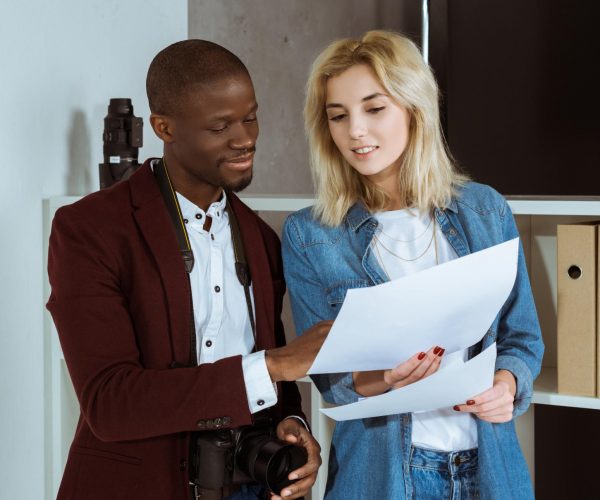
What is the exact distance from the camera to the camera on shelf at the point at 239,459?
1.39 m

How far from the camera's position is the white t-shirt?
150 centimetres

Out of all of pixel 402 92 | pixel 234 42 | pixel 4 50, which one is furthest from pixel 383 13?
pixel 402 92

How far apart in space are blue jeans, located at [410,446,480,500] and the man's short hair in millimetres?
677

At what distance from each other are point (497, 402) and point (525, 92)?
195 cm

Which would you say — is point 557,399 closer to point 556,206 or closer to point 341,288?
point 556,206

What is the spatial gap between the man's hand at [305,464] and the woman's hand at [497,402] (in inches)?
9.4

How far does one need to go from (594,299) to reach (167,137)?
969mm

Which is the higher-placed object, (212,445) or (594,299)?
(594,299)

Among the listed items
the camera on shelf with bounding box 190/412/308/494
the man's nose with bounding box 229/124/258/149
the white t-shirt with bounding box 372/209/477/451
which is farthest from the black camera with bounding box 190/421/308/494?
the man's nose with bounding box 229/124/258/149

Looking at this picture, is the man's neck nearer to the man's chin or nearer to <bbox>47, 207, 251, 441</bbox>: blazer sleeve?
the man's chin

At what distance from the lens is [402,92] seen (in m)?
1.55

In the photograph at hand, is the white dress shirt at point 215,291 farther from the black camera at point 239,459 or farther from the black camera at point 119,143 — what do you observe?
the black camera at point 119,143

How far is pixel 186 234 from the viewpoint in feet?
4.74

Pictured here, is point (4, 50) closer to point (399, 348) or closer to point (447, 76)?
point (399, 348)
